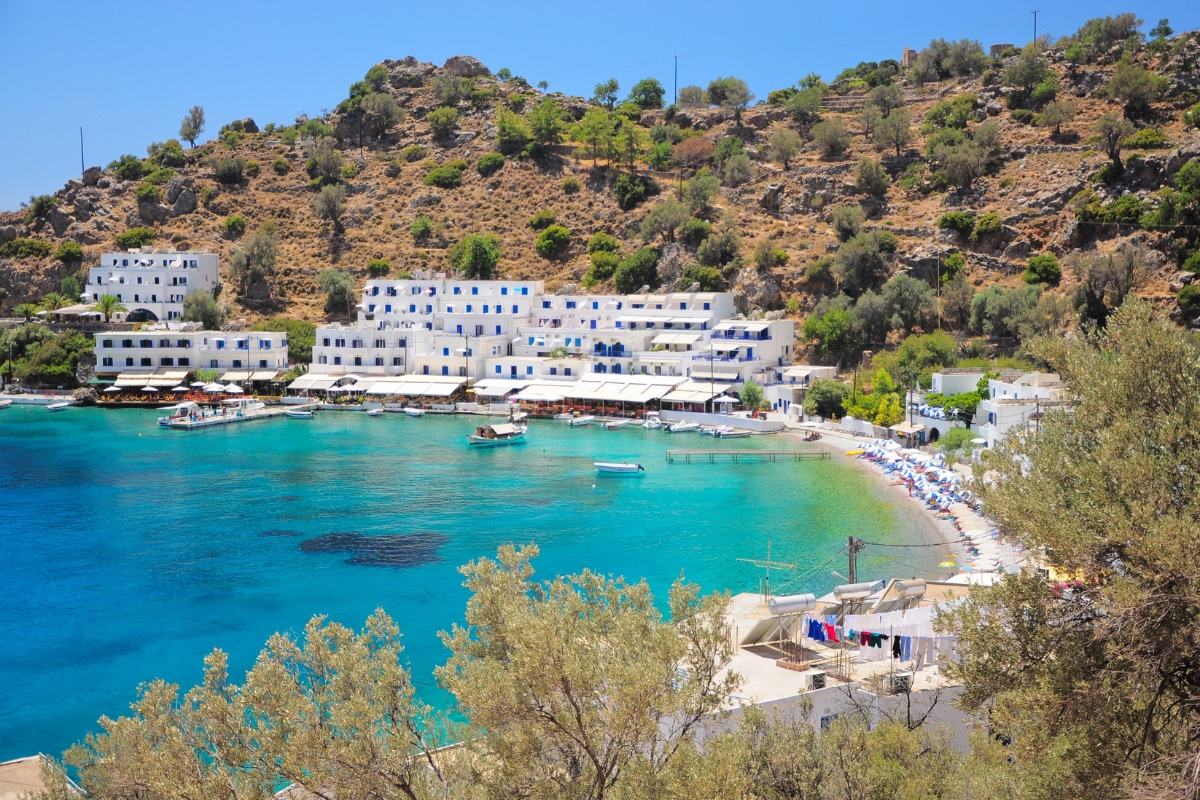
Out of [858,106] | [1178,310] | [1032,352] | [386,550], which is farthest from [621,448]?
[858,106]

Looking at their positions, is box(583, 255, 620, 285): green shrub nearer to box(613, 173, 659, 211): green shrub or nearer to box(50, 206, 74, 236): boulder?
box(613, 173, 659, 211): green shrub

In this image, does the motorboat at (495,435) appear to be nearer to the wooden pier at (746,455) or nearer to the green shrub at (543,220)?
the wooden pier at (746,455)

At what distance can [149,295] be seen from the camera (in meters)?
68.4

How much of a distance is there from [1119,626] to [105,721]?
993 centimetres

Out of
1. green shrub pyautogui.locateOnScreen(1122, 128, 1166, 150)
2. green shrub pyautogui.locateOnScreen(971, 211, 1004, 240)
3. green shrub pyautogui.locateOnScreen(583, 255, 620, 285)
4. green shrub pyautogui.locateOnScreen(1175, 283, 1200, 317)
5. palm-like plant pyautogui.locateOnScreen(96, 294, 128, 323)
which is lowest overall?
green shrub pyautogui.locateOnScreen(1175, 283, 1200, 317)

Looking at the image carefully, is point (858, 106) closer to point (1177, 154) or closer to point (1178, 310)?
point (1177, 154)

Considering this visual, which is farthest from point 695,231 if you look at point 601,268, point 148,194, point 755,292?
point 148,194

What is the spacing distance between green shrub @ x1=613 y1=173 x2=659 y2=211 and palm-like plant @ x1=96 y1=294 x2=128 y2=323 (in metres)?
36.9

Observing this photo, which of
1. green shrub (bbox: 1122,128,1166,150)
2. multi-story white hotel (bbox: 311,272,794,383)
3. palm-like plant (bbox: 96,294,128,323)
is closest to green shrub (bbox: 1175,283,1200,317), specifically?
green shrub (bbox: 1122,128,1166,150)

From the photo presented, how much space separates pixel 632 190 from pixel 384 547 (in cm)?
5165

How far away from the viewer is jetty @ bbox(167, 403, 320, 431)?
165 ft

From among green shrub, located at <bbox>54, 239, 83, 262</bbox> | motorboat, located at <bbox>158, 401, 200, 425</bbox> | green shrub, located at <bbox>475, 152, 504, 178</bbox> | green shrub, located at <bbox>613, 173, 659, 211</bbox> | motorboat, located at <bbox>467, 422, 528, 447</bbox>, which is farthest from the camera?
green shrub, located at <bbox>475, 152, 504, 178</bbox>

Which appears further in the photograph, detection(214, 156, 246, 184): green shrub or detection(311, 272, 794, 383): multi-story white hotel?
detection(214, 156, 246, 184): green shrub

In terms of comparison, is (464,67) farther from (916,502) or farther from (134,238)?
(916,502)
